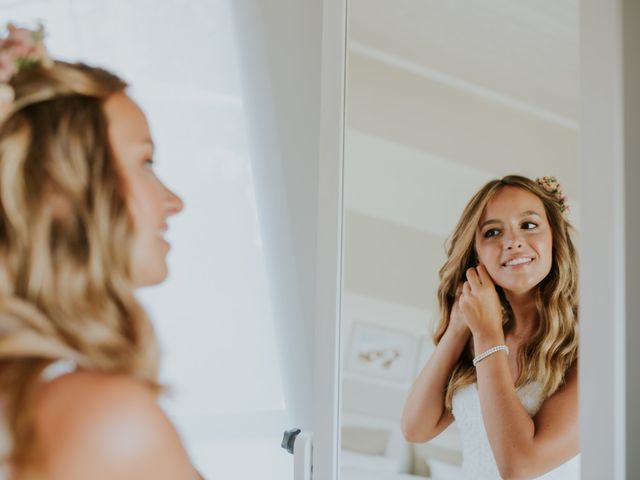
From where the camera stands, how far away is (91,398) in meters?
1.50

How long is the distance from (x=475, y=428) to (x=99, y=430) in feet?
2.42

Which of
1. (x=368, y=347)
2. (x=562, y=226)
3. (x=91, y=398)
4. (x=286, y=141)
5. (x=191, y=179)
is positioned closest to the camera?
(x=562, y=226)

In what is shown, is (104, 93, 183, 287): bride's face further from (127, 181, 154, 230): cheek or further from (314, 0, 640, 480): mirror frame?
(314, 0, 640, 480): mirror frame

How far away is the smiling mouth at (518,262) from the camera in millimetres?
1452

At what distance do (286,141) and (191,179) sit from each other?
30cm

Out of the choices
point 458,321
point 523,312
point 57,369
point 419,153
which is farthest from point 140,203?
point 523,312

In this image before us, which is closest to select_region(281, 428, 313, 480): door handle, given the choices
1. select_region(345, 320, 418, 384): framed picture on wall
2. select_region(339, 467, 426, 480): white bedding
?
select_region(339, 467, 426, 480): white bedding

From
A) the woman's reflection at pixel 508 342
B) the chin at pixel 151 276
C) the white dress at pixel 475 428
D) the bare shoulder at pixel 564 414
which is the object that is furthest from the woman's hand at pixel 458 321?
the chin at pixel 151 276

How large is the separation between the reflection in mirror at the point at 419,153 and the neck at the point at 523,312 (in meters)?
0.17

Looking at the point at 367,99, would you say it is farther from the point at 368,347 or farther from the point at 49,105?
the point at 49,105

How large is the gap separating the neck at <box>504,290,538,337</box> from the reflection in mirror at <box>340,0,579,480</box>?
174 mm

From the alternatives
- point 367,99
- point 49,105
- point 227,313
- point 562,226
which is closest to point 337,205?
point 367,99

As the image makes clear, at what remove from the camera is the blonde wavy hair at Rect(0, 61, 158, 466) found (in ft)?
4.84

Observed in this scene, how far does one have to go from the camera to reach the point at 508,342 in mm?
1475
